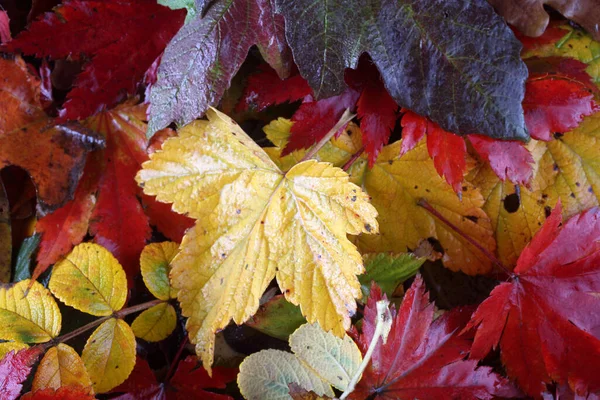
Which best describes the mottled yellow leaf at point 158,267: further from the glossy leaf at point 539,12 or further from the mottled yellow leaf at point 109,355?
the glossy leaf at point 539,12

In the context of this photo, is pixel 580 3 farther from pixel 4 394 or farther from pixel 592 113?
pixel 4 394

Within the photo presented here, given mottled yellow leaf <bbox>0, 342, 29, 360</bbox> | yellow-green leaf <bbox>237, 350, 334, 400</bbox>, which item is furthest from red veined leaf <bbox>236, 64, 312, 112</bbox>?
mottled yellow leaf <bbox>0, 342, 29, 360</bbox>

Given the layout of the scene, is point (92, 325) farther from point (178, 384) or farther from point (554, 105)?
point (554, 105)

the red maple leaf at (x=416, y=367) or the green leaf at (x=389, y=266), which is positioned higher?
the green leaf at (x=389, y=266)

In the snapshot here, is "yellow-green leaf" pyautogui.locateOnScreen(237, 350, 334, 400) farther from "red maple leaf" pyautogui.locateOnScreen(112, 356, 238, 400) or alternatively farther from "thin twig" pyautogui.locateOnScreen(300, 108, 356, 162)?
"thin twig" pyautogui.locateOnScreen(300, 108, 356, 162)

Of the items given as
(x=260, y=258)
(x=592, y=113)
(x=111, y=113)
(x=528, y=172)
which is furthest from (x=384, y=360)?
(x=111, y=113)

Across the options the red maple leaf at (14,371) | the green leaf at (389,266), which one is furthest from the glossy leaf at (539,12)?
the red maple leaf at (14,371)

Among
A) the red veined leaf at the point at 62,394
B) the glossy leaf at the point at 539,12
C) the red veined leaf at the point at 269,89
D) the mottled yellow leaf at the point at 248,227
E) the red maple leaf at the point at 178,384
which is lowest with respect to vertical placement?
the red maple leaf at the point at 178,384
